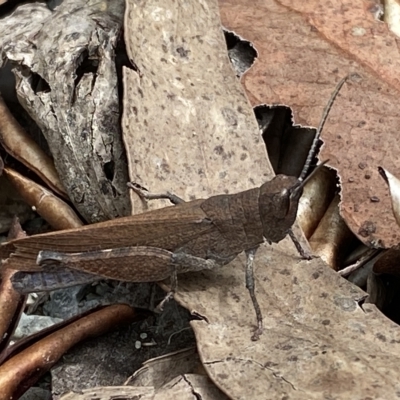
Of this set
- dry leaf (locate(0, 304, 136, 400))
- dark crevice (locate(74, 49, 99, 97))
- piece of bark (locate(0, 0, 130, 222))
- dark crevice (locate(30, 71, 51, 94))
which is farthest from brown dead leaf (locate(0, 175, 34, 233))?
dry leaf (locate(0, 304, 136, 400))

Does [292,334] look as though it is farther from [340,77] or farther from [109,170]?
[340,77]

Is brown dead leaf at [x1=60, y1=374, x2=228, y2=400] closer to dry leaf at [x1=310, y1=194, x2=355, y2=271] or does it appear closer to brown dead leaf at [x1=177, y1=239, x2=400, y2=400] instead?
brown dead leaf at [x1=177, y1=239, x2=400, y2=400]

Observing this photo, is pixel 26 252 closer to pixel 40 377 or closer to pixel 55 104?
Answer: pixel 40 377

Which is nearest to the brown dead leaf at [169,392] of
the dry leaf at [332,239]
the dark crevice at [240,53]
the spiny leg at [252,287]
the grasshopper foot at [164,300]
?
the spiny leg at [252,287]

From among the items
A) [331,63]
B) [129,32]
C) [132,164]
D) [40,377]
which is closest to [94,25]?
[129,32]

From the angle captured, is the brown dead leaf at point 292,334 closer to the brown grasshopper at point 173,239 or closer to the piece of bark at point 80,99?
the brown grasshopper at point 173,239

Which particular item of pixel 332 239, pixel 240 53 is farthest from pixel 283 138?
pixel 332 239
